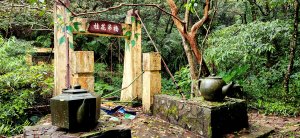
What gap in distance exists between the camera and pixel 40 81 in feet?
14.5

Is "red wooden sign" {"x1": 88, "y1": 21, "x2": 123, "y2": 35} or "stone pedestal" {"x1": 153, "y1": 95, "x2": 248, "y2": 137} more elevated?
"red wooden sign" {"x1": 88, "y1": 21, "x2": 123, "y2": 35}

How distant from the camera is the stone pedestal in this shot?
3.05m

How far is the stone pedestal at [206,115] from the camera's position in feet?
10.00

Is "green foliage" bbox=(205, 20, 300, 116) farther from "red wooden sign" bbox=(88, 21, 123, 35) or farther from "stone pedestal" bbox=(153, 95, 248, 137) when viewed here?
"red wooden sign" bbox=(88, 21, 123, 35)

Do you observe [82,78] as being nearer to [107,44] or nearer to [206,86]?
[206,86]

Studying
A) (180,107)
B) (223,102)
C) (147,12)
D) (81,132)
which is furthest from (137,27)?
(147,12)

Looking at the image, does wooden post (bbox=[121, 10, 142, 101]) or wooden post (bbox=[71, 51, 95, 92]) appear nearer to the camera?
wooden post (bbox=[71, 51, 95, 92])

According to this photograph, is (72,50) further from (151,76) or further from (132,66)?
(151,76)

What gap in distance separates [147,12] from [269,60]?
4.47 meters

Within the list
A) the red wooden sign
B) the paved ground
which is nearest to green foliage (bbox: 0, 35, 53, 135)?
the paved ground

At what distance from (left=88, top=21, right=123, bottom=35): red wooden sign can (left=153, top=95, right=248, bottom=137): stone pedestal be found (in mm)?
1700

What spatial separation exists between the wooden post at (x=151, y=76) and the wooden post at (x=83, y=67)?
3.13 ft

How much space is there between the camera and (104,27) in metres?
4.41

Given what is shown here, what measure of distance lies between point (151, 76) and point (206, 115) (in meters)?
1.33
